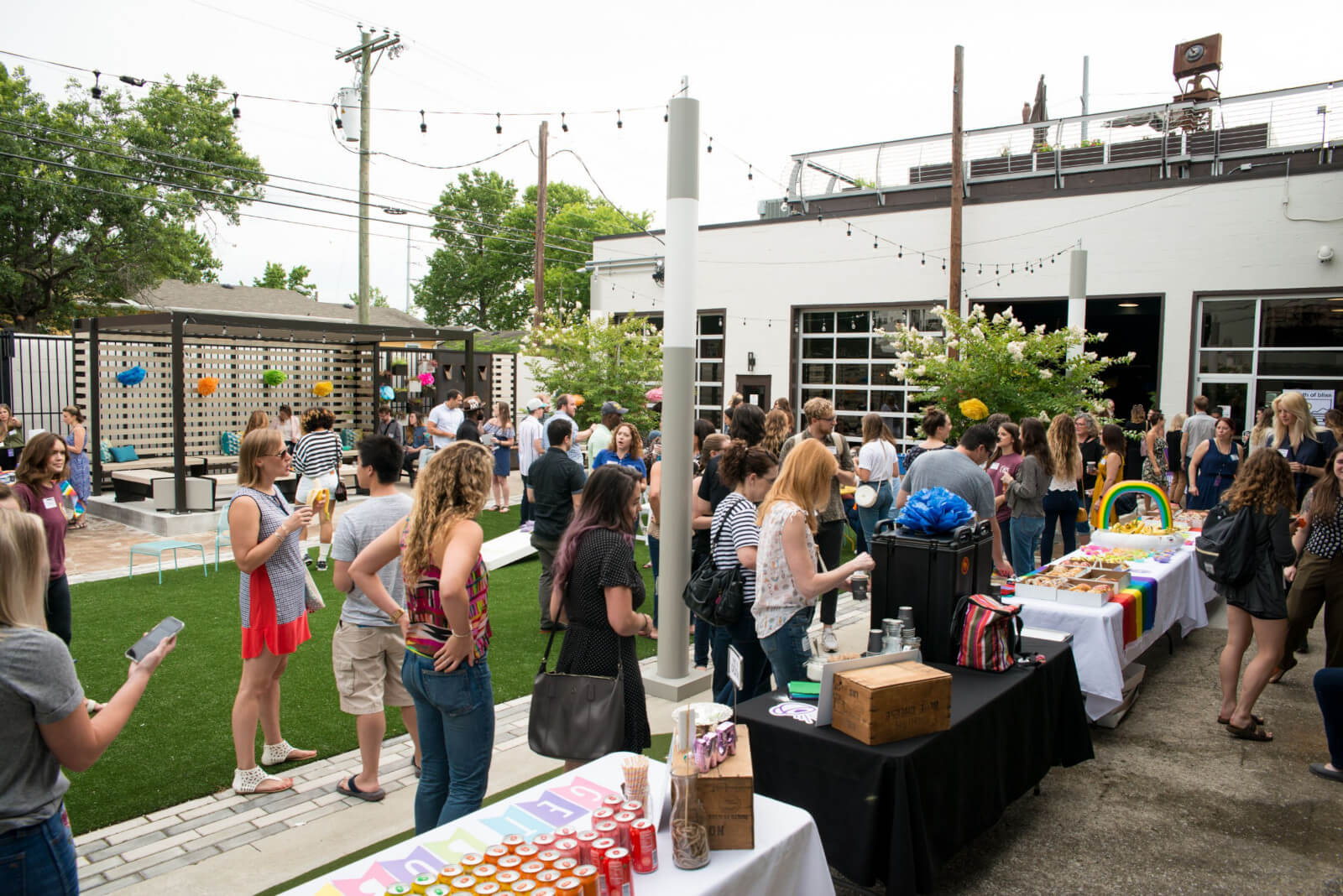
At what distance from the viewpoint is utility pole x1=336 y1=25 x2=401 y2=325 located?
19812 millimetres

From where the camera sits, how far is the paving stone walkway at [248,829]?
11.5ft

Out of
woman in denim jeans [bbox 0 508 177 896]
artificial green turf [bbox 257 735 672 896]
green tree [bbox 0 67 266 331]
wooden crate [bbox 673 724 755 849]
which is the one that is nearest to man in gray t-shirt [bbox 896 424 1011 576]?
artificial green turf [bbox 257 735 672 896]

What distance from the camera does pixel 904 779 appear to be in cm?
293

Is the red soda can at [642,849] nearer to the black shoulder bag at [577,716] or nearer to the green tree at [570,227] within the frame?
the black shoulder bag at [577,716]

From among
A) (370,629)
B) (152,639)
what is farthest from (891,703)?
(370,629)

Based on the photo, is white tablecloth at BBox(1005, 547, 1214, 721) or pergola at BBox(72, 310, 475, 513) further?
pergola at BBox(72, 310, 475, 513)

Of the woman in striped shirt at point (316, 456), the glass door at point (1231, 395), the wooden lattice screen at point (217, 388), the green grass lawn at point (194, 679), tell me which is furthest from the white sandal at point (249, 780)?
the glass door at point (1231, 395)

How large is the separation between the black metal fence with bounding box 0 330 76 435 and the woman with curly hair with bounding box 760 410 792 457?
13.7m

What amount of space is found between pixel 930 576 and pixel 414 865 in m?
2.57

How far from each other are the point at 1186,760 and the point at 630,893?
407 centimetres

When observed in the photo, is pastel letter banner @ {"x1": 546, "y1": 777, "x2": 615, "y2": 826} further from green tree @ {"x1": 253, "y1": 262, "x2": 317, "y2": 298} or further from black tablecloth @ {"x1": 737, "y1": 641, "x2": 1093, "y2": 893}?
green tree @ {"x1": 253, "y1": 262, "x2": 317, "y2": 298}

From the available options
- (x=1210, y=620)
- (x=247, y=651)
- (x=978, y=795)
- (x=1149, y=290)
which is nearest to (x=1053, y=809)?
(x=978, y=795)

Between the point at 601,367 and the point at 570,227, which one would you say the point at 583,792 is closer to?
the point at 601,367

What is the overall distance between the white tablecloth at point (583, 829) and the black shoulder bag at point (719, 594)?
1.43 metres
